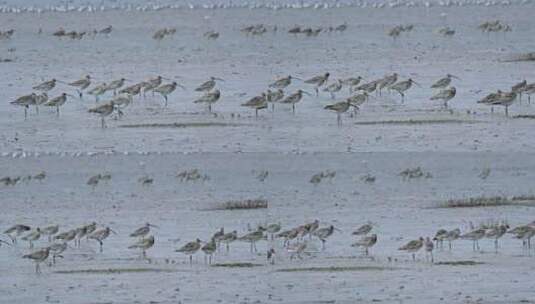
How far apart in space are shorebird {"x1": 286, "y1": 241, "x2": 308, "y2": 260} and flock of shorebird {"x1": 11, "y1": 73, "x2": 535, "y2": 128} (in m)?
3.92

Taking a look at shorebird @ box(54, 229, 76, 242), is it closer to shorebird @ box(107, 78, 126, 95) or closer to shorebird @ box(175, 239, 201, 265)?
shorebird @ box(175, 239, 201, 265)

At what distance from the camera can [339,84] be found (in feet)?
80.3

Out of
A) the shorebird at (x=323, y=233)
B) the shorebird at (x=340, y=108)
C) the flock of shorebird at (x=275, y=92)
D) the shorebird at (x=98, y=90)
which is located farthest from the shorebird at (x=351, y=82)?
the shorebird at (x=323, y=233)

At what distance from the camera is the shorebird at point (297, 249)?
1912 centimetres

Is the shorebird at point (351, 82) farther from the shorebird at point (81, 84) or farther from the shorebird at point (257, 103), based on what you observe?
the shorebird at point (81, 84)

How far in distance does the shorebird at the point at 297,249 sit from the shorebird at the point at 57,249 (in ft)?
6.02

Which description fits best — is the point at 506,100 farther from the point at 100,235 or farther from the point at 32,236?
the point at 32,236

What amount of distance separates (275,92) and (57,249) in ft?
17.6

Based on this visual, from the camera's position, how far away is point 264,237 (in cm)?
1930

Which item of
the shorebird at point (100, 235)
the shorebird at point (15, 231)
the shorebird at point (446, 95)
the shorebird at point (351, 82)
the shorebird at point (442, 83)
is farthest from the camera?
→ the shorebird at point (351, 82)

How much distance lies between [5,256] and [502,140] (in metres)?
5.42

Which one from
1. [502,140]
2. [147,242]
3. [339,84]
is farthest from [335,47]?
[147,242]

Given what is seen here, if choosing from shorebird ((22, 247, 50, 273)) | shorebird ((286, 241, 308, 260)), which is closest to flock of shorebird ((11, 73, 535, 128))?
shorebird ((286, 241, 308, 260))

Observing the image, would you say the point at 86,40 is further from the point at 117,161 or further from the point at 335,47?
the point at 117,161
